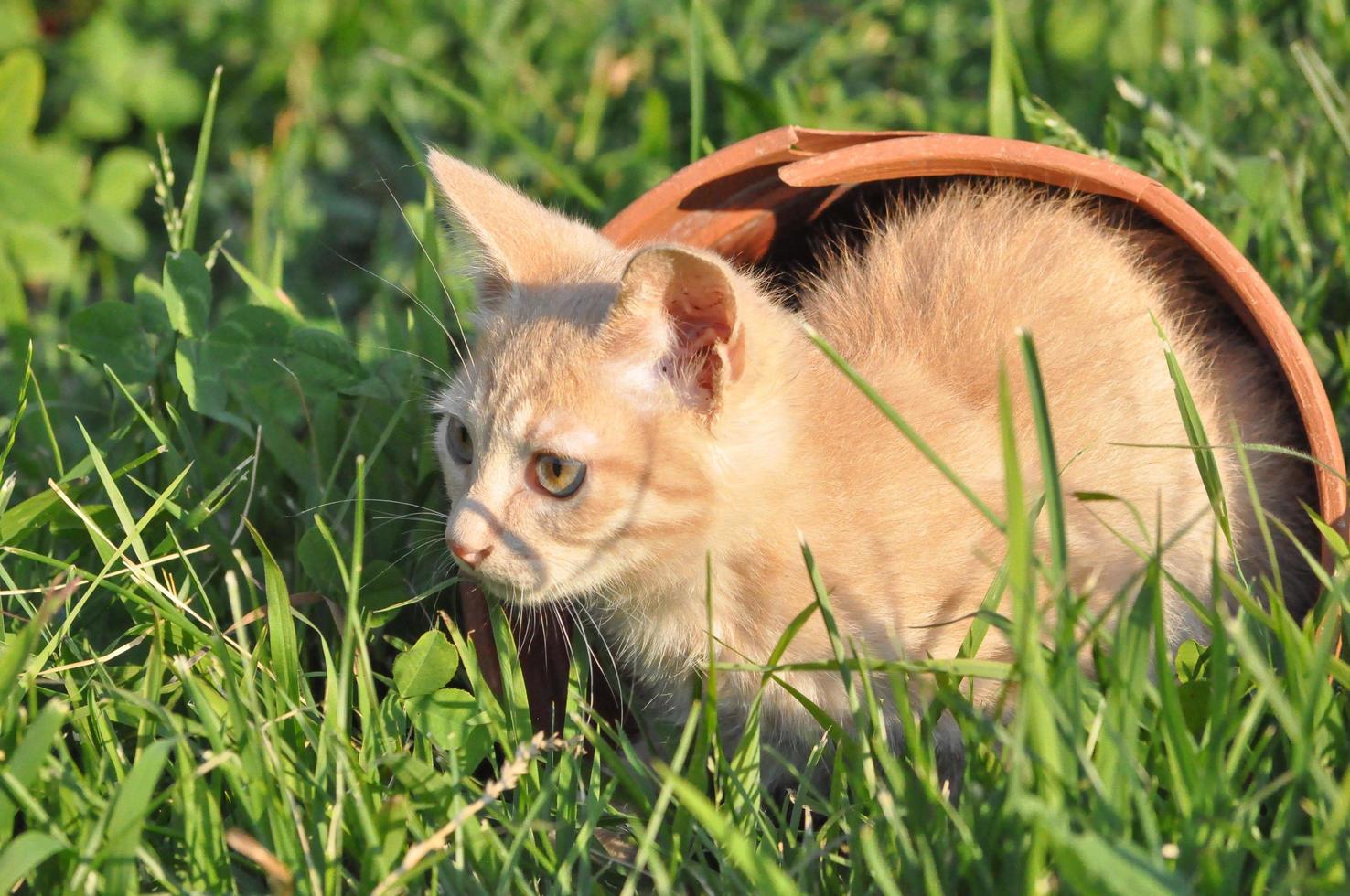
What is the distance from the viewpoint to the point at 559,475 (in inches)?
72.4

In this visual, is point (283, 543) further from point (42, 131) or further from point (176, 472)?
point (42, 131)

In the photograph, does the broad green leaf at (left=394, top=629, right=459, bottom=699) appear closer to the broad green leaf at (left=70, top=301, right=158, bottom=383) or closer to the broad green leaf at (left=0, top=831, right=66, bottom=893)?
the broad green leaf at (left=0, top=831, right=66, bottom=893)

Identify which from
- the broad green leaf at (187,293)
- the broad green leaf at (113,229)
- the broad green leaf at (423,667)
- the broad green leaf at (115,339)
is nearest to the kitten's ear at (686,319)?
the broad green leaf at (423,667)

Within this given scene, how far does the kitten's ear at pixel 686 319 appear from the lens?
168 cm

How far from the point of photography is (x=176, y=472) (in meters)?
2.20

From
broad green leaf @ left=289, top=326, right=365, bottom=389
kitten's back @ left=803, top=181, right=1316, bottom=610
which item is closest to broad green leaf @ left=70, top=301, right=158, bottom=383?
broad green leaf @ left=289, top=326, right=365, bottom=389

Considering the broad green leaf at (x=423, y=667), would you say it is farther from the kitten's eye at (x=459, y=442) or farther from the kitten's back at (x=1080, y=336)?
the kitten's back at (x=1080, y=336)

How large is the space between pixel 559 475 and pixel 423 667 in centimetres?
33

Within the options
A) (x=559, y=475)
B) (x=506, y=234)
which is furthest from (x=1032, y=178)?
(x=559, y=475)

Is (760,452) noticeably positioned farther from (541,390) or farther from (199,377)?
(199,377)

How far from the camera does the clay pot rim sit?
2039mm

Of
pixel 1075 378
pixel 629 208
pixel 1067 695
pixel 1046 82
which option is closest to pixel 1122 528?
pixel 1075 378

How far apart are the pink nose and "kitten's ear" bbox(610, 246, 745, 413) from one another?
13.7 inches

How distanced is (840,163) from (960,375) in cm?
39
